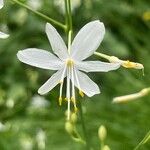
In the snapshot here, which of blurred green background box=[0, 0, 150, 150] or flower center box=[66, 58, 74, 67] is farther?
blurred green background box=[0, 0, 150, 150]

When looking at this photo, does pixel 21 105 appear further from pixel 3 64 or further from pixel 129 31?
pixel 129 31

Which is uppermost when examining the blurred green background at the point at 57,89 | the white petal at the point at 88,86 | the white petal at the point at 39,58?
the white petal at the point at 39,58

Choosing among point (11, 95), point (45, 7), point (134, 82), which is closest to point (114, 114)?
point (134, 82)

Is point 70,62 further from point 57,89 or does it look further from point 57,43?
point 57,89

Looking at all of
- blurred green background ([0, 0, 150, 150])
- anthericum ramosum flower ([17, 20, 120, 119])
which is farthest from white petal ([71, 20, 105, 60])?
blurred green background ([0, 0, 150, 150])

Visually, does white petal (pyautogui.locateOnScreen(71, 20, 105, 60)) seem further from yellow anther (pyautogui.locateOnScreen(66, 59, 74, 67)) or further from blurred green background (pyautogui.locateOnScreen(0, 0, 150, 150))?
blurred green background (pyautogui.locateOnScreen(0, 0, 150, 150))

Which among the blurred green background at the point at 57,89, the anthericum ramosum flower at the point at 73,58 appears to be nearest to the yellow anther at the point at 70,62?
the anthericum ramosum flower at the point at 73,58

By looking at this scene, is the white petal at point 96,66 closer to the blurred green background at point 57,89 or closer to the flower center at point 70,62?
the flower center at point 70,62
